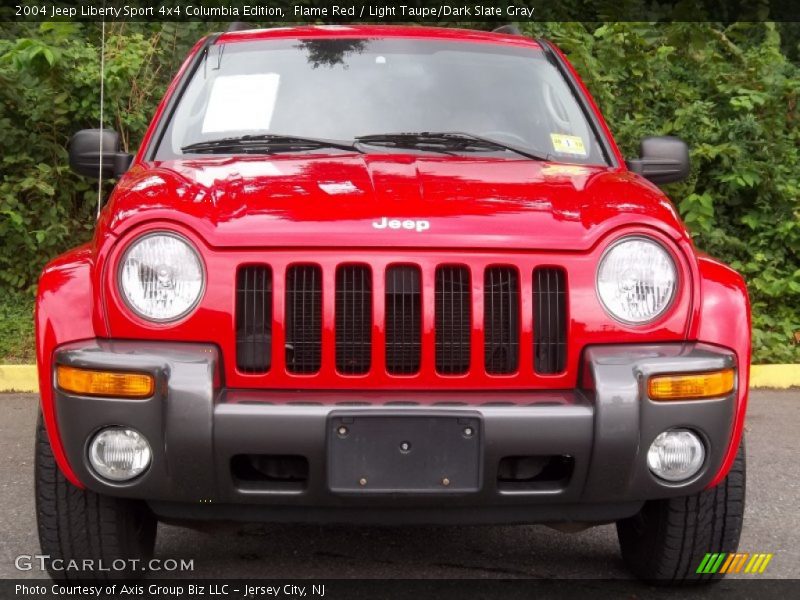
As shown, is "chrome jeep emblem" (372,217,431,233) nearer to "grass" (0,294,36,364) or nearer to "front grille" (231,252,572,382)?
"front grille" (231,252,572,382)

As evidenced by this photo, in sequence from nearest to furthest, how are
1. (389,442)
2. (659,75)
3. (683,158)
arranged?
(389,442), (683,158), (659,75)

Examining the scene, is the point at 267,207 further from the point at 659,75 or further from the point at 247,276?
the point at 659,75

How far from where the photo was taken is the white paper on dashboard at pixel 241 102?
415cm

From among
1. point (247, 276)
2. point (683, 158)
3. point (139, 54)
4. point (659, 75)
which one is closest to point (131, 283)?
point (247, 276)

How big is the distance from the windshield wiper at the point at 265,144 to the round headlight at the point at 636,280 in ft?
3.79

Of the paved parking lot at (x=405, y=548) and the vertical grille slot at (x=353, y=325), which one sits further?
the paved parking lot at (x=405, y=548)

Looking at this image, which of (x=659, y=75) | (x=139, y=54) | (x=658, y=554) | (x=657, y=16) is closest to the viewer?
(x=658, y=554)

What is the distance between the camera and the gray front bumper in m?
2.91

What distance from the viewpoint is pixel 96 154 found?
4.35m

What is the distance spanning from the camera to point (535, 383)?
310cm

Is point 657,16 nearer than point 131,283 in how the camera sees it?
No

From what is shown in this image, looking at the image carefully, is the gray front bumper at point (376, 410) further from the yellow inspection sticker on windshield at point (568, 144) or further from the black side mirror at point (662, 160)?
the black side mirror at point (662, 160)

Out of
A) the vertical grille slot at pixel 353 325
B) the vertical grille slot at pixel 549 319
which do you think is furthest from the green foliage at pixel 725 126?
the vertical grille slot at pixel 353 325

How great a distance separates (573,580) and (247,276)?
1479mm
